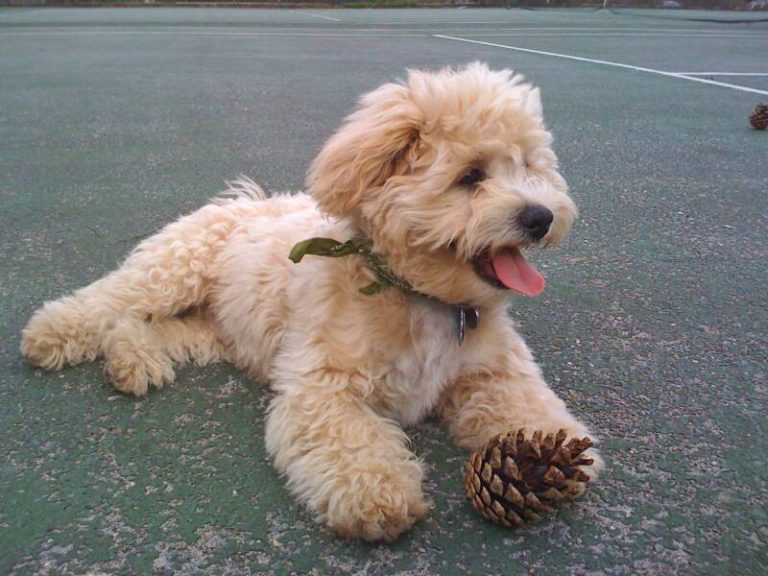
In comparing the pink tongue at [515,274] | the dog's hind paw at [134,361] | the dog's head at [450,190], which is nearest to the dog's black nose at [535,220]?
the dog's head at [450,190]

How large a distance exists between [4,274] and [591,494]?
121 inches

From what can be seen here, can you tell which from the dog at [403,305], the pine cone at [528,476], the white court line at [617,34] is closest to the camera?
the pine cone at [528,476]

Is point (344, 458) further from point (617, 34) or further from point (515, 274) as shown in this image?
A: point (617, 34)

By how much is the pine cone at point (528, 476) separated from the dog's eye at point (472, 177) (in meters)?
0.85

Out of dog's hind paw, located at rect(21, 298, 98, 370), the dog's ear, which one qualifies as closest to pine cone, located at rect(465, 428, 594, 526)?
the dog's ear

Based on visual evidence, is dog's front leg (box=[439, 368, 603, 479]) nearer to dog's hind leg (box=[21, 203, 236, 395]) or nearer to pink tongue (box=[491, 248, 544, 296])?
pink tongue (box=[491, 248, 544, 296])

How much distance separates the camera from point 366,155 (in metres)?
2.28

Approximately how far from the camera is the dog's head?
2.20 meters

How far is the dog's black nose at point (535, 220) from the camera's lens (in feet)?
7.19

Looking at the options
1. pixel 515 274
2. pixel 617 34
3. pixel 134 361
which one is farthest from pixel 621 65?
pixel 134 361

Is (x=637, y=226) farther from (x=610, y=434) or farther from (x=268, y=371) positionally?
(x=268, y=371)

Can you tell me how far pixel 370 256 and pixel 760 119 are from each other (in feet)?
19.5

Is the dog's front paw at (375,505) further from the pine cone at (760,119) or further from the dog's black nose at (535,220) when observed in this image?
the pine cone at (760,119)

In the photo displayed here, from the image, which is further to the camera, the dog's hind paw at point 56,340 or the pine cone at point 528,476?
the dog's hind paw at point 56,340
